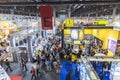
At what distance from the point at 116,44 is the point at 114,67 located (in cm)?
421

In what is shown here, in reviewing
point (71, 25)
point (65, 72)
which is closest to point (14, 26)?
point (71, 25)

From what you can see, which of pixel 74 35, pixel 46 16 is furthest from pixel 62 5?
pixel 74 35

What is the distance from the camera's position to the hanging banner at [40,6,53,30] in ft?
27.9

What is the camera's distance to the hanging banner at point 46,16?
334 inches

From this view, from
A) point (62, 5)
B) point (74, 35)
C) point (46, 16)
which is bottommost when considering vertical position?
point (74, 35)

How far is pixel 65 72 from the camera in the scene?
856cm

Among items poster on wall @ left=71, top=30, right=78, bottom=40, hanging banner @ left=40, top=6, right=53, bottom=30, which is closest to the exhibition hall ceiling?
hanging banner @ left=40, top=6, right=53, bottom=30

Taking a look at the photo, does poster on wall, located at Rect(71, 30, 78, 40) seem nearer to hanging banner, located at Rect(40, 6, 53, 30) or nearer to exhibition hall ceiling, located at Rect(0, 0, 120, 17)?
exhibition hall ceiling, located at Rect(0, 0, 120, 17)

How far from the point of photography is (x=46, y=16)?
8633mm

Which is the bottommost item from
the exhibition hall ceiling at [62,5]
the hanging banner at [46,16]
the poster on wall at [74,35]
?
the poster on wall at [74,35]

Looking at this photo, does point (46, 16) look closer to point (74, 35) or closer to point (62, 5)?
point (62, 5)

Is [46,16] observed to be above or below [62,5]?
below

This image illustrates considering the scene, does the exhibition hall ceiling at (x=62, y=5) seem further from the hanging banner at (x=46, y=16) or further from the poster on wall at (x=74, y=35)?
the poster on wall at (x=74, y=35)

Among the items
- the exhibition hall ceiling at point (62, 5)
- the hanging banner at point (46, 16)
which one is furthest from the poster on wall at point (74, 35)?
the hanging banner at point (46, 16)
